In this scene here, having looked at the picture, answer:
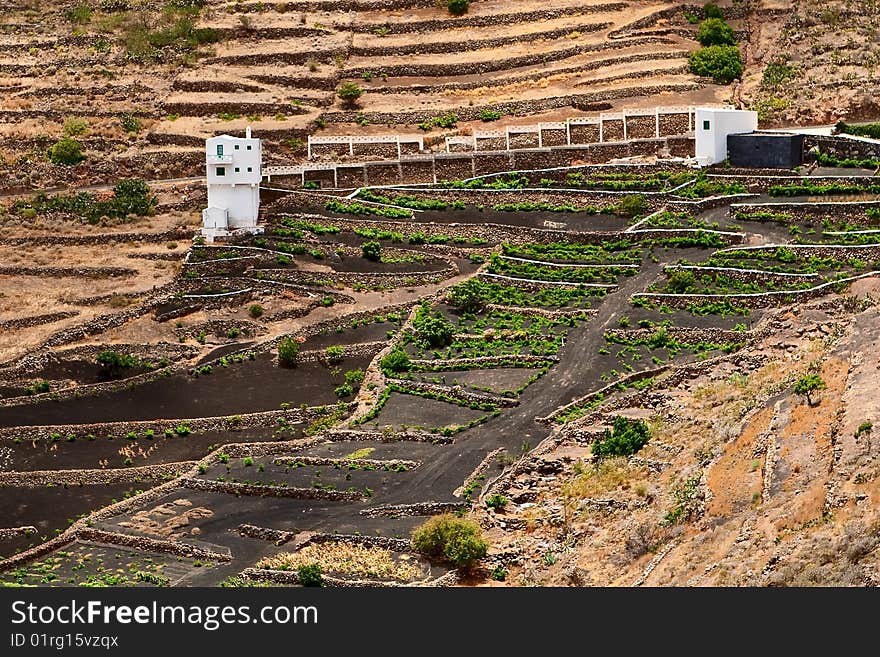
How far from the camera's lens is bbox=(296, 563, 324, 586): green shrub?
75625 millimetres

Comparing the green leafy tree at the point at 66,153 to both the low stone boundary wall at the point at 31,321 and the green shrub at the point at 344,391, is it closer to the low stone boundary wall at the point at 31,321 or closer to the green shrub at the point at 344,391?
the low stone boundary wall at the point at 31,321

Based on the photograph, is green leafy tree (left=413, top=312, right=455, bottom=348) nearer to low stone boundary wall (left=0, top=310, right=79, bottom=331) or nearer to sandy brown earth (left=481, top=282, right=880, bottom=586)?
sandy brown earth (left=481, top=282, right=880, bottom=586)

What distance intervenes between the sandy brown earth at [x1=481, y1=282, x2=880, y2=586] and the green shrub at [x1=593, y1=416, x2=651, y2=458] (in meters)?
0.50

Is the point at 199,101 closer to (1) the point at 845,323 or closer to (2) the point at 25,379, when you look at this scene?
(2) the point at 25,379

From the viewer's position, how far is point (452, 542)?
76.9 metres

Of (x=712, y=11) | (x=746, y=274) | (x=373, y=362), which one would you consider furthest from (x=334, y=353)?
(x=712, y=11)

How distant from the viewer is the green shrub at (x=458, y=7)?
426 ft

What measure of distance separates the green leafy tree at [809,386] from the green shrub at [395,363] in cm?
1924

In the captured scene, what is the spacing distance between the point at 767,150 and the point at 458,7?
26210mm

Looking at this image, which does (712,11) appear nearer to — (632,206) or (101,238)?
(632,206)

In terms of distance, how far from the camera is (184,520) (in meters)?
82.3

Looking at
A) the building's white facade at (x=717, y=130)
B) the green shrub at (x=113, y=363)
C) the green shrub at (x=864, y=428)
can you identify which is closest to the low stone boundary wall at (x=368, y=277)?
the green shrub at (x=113, y=363)

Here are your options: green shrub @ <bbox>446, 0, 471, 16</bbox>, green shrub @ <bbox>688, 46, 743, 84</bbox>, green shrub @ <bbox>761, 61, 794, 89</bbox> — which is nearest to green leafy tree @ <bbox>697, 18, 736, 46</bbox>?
green shrub @ <bbox>688, 46, 743, 84</bbox>

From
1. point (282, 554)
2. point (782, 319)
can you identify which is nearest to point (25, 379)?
point (282, 554)
